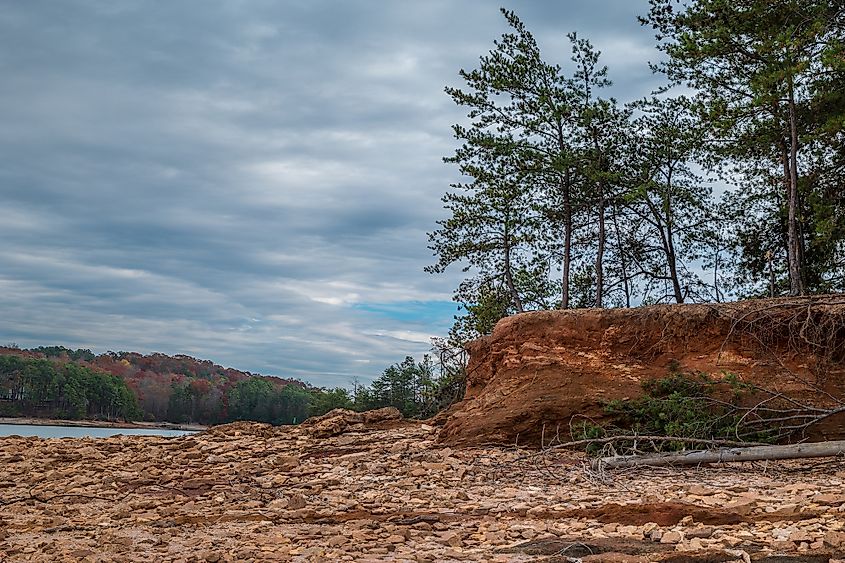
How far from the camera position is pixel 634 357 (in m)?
11.8

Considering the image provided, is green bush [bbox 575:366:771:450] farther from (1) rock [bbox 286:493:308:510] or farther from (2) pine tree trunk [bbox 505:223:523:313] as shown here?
(2) pine tree trunk [bbox 505:223:523:313]

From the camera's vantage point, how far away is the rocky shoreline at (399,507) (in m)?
5.90

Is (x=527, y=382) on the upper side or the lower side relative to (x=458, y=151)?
lower

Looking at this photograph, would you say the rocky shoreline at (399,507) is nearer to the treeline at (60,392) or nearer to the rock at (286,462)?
the rock at (286,462)

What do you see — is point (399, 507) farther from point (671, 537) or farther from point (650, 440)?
point (650, 440)

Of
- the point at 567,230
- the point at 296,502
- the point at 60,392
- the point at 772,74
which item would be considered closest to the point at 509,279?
the point at 567,230

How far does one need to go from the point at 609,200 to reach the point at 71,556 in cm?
1679

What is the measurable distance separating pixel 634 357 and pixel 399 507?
17.3 feet

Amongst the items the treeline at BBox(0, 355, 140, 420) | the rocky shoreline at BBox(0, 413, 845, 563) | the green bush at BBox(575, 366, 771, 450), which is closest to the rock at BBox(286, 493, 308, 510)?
the rocky shoreline at BBox(0, 413, 845, 563)

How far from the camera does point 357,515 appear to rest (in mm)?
7594

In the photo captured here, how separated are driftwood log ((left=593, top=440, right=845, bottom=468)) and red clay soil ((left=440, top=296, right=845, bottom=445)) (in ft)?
4.36

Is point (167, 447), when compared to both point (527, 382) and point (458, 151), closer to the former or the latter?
point (527, 382)

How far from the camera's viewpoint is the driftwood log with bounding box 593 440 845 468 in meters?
9.11

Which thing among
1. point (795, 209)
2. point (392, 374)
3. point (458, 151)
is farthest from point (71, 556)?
point (392, 374)
